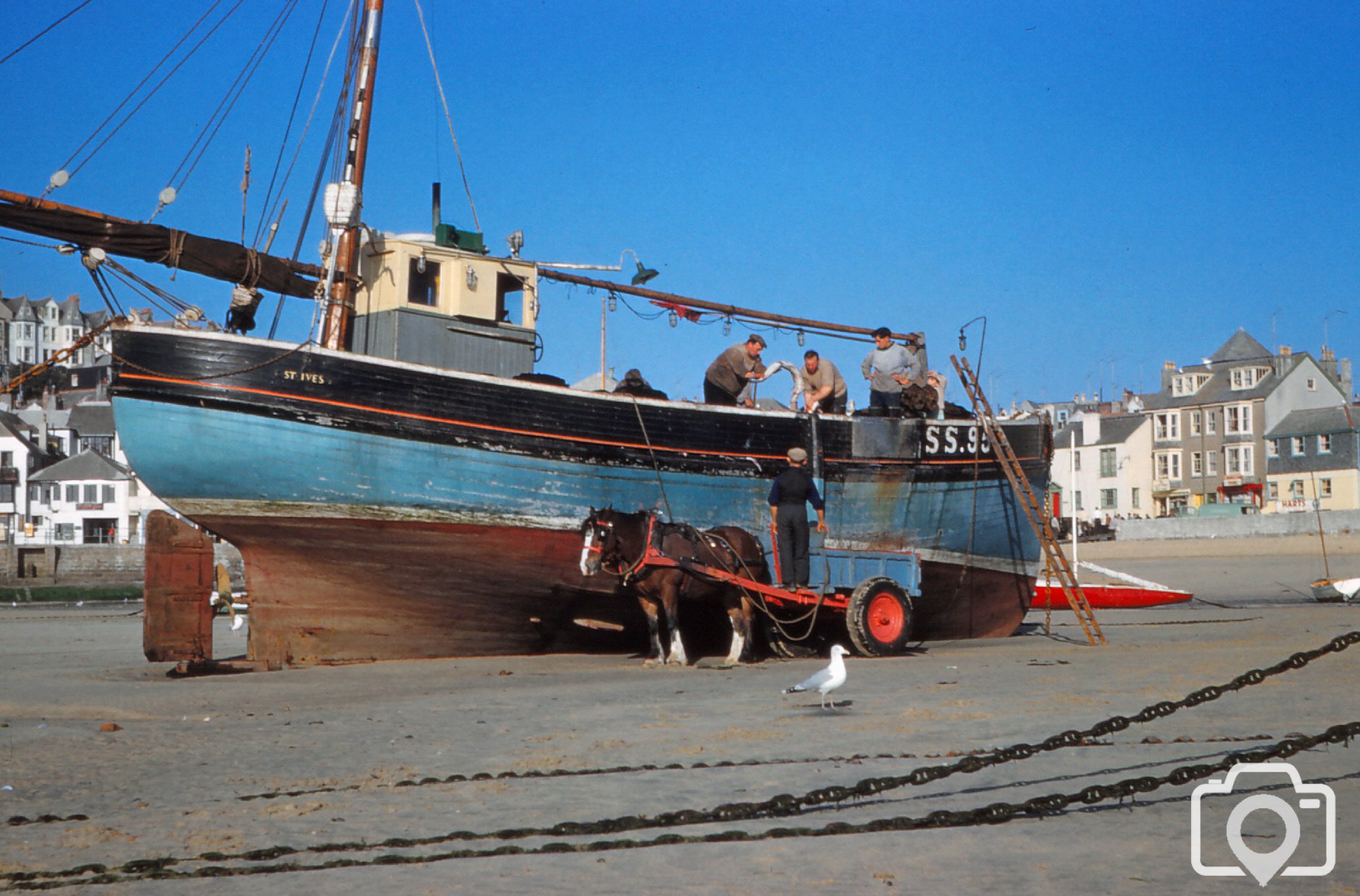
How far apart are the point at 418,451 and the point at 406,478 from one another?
1.04ft

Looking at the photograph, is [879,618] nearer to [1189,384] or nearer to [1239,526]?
[1239,526]

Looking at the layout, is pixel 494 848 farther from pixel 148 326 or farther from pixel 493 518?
pixel 148 326

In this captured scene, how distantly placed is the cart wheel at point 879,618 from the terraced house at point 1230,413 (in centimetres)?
6056

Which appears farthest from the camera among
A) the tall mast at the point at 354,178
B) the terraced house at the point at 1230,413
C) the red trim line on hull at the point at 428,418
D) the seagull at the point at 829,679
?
the terraced house at the point at 1230,413

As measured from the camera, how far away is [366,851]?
4852 mm

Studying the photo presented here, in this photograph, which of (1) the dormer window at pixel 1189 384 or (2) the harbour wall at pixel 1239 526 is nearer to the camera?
(2) the harbour wall at pixel 1239 526

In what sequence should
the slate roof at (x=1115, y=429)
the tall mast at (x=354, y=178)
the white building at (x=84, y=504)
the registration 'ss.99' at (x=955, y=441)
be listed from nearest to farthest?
the tall mast at (x=354, y=178) → the registration 'ss.99' at (x=955, y=441) → the slate roof at (x=1115, y=429) → the white building at (x=84, y=504)

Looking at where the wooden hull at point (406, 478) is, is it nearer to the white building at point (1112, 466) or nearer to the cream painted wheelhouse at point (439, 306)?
the cream painted wheelhouse at point (439, 306)

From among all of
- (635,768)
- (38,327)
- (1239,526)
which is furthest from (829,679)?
(38,327)

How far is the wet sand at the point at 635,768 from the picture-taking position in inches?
178

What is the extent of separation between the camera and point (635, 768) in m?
6.56

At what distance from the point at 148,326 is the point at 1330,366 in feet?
238

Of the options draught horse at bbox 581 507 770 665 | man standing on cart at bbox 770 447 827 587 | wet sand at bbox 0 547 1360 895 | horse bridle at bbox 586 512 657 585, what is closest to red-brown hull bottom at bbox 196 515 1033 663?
wet sand at bbox 0 547 1360 895

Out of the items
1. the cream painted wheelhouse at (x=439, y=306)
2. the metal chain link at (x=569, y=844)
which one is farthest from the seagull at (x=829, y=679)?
the cream painted wheelhouse at (x=439, y=306)
